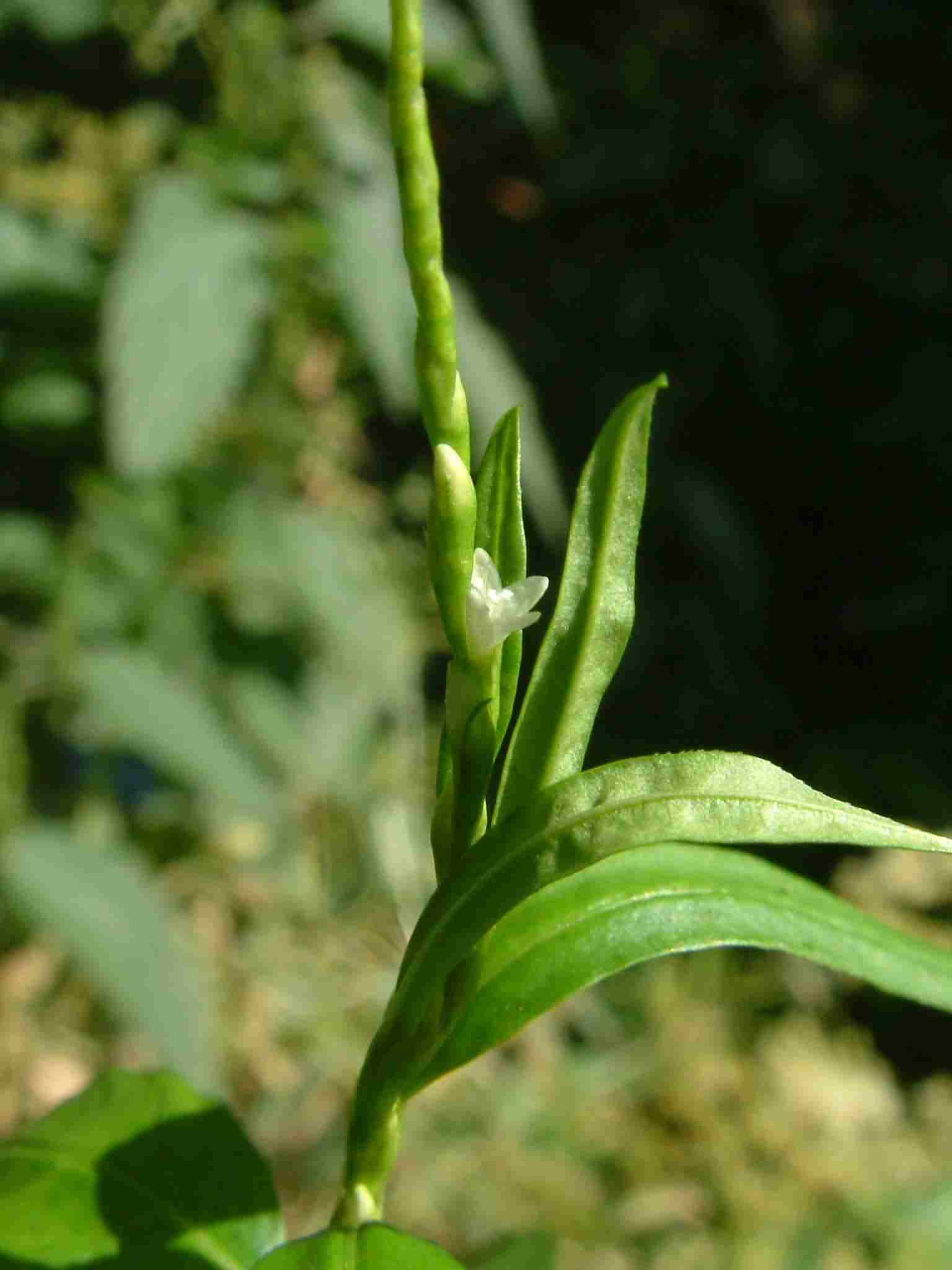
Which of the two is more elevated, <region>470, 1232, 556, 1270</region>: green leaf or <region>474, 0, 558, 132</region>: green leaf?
<region>474, 0, 558, 132</region>: green leaf

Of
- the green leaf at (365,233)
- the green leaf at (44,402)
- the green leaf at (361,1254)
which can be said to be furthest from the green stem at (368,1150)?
the green leaf at (44,402)

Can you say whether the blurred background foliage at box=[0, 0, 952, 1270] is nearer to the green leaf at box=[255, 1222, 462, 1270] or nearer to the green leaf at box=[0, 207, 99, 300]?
the green leaf at box=[0, 207, 99, 300]

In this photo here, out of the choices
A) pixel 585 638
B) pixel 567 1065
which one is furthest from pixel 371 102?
pixel 567 1065

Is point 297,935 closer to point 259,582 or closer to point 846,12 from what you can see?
point 259,582

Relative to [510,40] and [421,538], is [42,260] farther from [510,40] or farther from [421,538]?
[421,538]

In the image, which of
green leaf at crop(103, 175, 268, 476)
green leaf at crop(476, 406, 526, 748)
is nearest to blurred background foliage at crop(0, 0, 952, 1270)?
green leaf at crop(103, 175, 268, 476)

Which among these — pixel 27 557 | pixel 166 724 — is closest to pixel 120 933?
pixel 166 724
